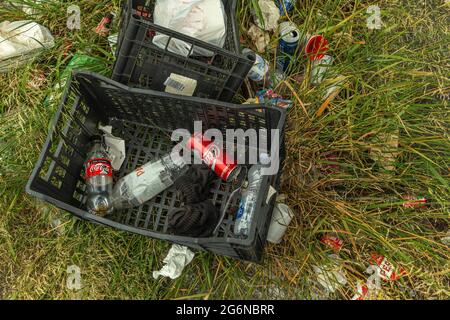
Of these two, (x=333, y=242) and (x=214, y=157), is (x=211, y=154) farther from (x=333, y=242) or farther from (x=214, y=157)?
(x=333, y=242)

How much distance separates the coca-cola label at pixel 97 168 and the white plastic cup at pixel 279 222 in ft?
2.76

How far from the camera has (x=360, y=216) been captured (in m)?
2.04

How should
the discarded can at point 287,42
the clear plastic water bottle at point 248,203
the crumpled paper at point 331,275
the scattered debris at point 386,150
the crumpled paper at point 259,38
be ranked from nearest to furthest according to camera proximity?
1. the clear plastic water bottle at point 248,203
2. the crumpled paper at point 331,275
3. the scattered debris at point 386,150
4. the discarded can at point 287,42
5. the crumpled paper at point 259,38

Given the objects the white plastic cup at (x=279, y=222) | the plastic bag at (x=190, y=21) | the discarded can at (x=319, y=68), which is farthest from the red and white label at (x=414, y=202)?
the plastic bag at (x=190, y=21)

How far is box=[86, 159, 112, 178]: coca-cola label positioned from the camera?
201 centimetres

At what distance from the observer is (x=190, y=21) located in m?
1.84

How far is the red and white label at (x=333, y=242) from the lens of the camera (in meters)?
2.06

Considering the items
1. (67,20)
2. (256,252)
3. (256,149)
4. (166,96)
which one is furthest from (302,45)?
(67,20)

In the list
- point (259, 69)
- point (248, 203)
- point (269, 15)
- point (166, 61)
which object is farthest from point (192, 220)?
point (269, 15)

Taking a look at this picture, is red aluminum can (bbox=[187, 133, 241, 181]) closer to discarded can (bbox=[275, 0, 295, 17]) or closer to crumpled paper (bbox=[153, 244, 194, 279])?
crumpled paper (bbox=[153, 244, 194, 279])

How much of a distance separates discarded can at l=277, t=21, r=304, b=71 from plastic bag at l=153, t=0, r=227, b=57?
42 cm

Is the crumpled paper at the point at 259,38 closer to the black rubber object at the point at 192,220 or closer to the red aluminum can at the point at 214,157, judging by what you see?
the red aluminum can at the point at 214,157

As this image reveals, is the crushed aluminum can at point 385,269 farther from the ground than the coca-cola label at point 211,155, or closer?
closer
